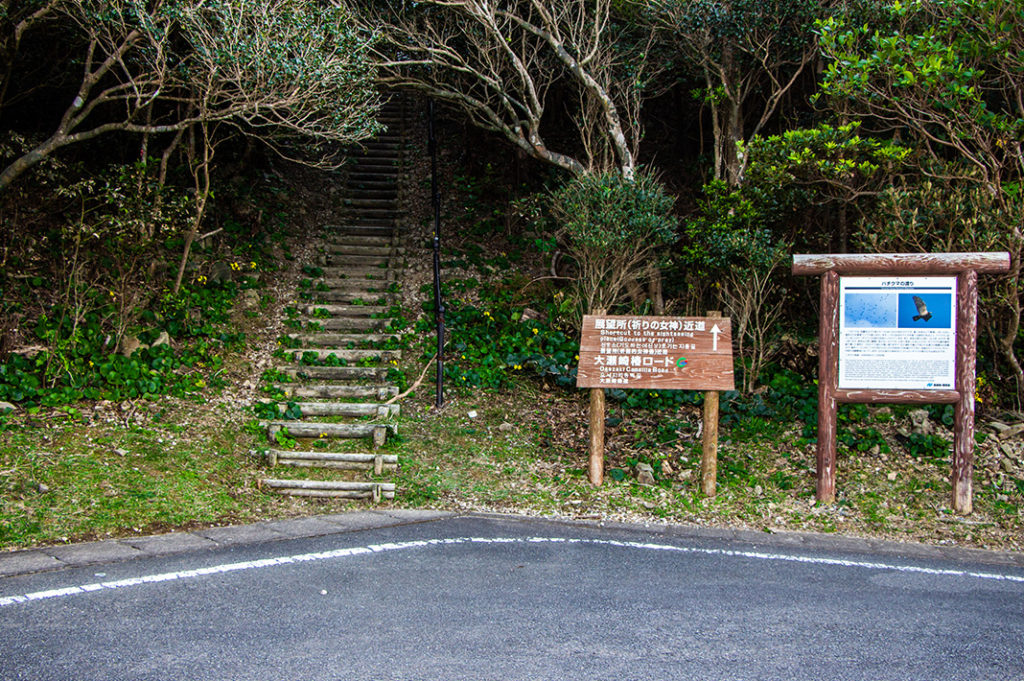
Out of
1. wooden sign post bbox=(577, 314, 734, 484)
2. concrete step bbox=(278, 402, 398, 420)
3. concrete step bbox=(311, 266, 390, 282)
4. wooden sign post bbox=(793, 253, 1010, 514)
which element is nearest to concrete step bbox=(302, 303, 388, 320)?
concrete step bbox=(311, 266, 390, 282)

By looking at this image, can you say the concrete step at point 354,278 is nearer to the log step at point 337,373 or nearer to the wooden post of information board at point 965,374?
the log step at point 337,373

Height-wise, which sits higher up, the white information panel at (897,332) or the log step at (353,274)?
the log step at (353,274)

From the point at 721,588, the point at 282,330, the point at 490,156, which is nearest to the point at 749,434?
the point at 721,588

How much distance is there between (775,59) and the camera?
9.73 m

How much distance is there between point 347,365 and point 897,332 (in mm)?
5931

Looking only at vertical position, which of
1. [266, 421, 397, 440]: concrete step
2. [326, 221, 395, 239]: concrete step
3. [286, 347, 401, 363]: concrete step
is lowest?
[266, 421, 397, 440]: concrete step

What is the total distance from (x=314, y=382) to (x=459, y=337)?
1975 mm

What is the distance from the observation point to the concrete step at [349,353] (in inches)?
360

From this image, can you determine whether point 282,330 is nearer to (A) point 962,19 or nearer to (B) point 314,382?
(B) point 314,382

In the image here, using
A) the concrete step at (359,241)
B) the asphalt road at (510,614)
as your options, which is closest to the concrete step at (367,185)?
the concrete step at (359,241)

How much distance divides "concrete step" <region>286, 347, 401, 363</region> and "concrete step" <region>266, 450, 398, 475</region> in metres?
2.23

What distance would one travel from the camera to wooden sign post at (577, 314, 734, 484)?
6.80 meters

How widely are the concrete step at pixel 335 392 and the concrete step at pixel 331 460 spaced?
1.35 metres

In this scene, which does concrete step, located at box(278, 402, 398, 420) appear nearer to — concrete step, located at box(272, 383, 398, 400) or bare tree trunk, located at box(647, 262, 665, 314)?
concrete step, located at box(272, 383, 398, 400)
